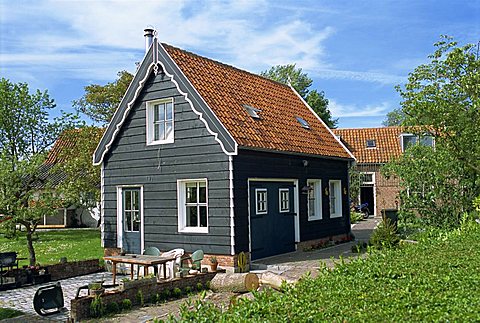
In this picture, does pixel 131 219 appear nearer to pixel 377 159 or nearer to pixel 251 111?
pixel 251 111

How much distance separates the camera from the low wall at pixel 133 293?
9.78 m

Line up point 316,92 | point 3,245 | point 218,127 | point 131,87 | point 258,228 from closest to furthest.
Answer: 1. point 218,127
2. point 258,228
3. point 131,87
4. point 3,245
5. point 316,92

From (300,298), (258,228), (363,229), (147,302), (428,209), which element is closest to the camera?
(300,298)

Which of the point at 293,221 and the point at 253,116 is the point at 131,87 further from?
the point at 293,221

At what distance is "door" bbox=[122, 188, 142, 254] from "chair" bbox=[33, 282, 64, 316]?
5.22 meters

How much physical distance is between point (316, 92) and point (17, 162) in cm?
3864

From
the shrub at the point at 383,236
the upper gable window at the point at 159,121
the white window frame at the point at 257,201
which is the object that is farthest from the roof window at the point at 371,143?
the upper gable window at the point at 159,121

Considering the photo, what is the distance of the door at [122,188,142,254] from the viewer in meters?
16.0

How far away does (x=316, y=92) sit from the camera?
5069 centimetres

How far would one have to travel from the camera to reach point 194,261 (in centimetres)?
1338

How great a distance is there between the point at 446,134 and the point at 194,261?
30.5 ft

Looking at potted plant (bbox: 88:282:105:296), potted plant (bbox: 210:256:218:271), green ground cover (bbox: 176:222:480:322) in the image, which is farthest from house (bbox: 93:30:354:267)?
green ground cover (bbox: 176:222:480:322)

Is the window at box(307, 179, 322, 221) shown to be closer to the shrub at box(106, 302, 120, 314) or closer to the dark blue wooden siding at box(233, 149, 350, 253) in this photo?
the dark blue wooden siding at box(233, 149, 350, 253)

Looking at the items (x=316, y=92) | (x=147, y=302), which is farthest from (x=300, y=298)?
(x=316, y=92)
